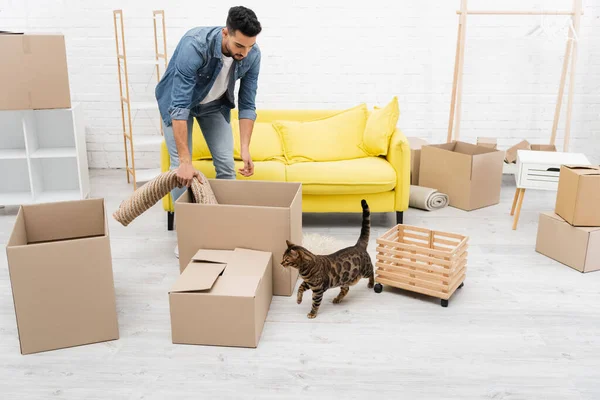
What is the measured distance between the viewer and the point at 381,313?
2.55 m

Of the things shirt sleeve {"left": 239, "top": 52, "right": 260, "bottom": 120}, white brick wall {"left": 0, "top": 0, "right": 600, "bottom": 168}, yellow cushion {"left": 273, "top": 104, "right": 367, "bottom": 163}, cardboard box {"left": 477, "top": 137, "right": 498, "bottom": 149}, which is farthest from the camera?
white brick wall {"left": 0, "top": 0, "right": 600, "bottom": 168}

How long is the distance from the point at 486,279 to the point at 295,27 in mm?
2603

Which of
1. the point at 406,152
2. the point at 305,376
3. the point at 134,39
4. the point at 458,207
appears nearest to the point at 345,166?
the point at 406,152

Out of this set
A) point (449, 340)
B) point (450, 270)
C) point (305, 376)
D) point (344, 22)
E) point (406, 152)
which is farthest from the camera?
point (344, 22)

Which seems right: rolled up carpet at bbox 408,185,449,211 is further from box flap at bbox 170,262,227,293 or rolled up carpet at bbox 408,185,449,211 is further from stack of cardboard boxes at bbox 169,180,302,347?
box flap at bbox 170,262,227,293

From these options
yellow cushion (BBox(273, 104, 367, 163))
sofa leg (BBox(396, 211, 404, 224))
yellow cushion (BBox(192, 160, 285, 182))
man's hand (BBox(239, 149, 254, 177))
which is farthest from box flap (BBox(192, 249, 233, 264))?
sofa leg (BBox(396, 211, 404, 224))

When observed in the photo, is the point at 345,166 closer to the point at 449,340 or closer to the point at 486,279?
the point at 486,279

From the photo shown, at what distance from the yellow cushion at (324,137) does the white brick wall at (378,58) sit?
963 mm

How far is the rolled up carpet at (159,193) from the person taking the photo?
274cm

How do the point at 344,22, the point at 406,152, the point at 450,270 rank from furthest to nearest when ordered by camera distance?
the point at 344,22
the point at 406,152
the point at 450,270

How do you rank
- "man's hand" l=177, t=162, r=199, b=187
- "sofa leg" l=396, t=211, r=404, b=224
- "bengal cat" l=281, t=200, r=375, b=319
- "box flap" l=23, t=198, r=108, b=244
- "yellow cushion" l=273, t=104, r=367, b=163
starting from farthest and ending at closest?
"yellow cushion" l=273, t=104, r=367, b=163
"sofa leg" l=396, t=211, r=404, b=224
"man's hand" l=177, t=162, r=199, b=187
"box flap" l=23, t=198, r=108, b=244
"bengal cat" l=281, t=200, r=375, b=319

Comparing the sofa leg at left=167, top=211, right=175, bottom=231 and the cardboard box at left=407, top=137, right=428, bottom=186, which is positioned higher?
the cardboard box at left=407, top=137, right=428, bottom=186

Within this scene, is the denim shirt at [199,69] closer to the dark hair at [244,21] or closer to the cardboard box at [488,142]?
the dark hair at [244,21]

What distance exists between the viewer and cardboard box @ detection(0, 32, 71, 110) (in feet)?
11.7
